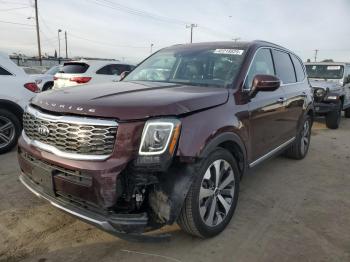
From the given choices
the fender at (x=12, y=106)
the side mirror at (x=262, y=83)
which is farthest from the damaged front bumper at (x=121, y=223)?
the fender at (x=12, y=106)

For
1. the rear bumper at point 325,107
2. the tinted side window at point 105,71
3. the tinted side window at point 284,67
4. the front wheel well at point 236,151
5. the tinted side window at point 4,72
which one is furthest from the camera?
the tinted side window at point 105,71

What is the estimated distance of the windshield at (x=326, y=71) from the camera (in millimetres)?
10484

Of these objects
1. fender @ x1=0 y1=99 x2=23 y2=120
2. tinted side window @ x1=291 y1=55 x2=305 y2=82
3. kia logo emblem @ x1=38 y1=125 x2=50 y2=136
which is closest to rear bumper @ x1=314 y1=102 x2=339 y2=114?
tinted side window @ x1=291 y1=55 x2=305 y2=82

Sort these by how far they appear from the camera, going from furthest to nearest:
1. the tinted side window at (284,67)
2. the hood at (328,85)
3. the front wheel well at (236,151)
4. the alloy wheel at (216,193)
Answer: the hood at (328,85) → the tinted side window at (284,67) → the front wheel well at (236,151) → the alloy wheel at (216,193)

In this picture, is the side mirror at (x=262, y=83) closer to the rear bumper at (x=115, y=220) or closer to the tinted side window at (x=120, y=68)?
the rear bumper at (x=115, y=220)

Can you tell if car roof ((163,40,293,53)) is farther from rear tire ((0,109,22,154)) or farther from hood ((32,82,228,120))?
rear tire ((0,109,22,154))

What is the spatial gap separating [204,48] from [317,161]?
10.3 feet

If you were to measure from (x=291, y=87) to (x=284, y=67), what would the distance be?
0.99 feet

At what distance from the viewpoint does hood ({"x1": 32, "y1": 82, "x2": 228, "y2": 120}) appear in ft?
8.11

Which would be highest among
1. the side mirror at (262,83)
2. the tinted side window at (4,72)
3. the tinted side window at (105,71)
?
the side mirror at (262,83)

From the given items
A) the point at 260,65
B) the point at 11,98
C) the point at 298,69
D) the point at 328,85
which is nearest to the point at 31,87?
the point at 11,98

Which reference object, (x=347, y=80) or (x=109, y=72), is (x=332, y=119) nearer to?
(x=347, y=80)

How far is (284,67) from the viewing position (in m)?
4.77

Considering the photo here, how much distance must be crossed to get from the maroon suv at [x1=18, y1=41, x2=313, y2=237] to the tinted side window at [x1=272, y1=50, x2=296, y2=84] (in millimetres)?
989
